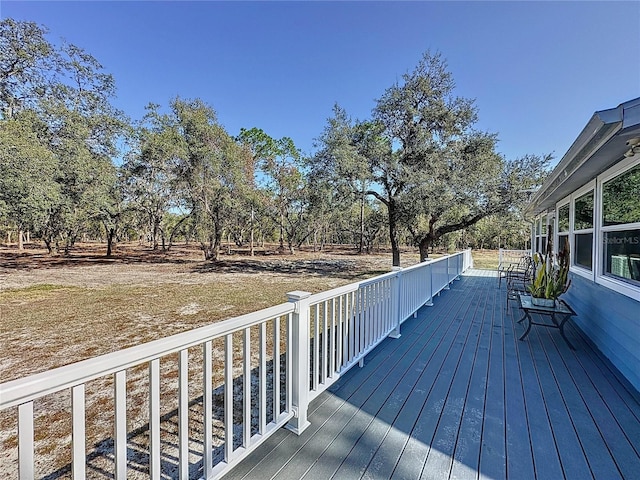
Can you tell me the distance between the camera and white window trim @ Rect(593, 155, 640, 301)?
264 centimetres

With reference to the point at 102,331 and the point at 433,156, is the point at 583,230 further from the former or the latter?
the point at 102,331

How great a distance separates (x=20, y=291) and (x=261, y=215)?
49.8 ft

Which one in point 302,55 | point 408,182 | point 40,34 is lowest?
point 408,182

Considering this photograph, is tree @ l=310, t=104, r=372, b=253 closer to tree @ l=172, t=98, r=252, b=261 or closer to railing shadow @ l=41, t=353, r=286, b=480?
tree @ l=172, t=98, r=252, b=261

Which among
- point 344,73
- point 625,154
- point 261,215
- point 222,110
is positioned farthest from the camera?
point 261,215

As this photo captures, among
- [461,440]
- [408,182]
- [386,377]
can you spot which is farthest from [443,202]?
[461,440]

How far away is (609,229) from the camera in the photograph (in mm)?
3221

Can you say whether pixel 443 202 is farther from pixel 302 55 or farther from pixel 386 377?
pixel 386 377

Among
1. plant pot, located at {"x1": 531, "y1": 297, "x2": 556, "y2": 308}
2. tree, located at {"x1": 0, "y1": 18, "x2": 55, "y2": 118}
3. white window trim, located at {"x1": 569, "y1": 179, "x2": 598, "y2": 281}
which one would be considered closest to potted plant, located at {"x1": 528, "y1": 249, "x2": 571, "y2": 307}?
plant pot, located at {"x1": 531, "y1": 297, "x2": 556, "y2": 308}

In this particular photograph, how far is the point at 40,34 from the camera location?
10.7 metres

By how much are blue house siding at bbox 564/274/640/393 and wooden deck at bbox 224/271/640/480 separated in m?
0.13

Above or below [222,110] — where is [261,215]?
below

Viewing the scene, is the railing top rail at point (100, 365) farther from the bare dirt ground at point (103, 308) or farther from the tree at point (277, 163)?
the tree at point (277, 163)

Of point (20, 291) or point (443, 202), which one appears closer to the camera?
point (20, 291)
